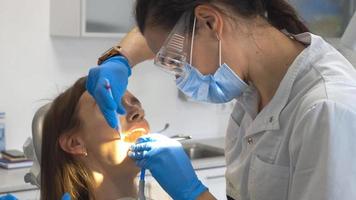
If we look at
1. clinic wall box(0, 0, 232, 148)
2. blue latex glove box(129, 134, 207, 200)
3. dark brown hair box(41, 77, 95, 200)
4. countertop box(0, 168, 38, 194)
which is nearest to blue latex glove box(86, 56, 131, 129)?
blue latex glove box(129, 134, 207, 200)

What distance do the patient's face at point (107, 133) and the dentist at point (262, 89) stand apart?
0.91 feet

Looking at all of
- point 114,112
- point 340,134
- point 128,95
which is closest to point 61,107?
point 128,95

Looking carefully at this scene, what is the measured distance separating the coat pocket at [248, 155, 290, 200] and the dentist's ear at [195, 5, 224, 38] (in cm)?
36

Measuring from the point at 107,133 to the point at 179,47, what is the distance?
589 millimetres

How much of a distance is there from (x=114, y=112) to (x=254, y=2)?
1.64 feet

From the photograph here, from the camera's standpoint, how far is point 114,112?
1.65 meters

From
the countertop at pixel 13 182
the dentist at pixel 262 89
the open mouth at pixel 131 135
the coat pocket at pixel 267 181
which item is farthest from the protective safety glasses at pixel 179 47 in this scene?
the countertop at pixel 13 182

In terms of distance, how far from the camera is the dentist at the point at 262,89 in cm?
128

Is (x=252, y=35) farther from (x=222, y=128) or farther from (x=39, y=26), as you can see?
→ (x=222, y=128)

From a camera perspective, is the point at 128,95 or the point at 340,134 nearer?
the point at 340,134

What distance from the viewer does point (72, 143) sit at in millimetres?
1973

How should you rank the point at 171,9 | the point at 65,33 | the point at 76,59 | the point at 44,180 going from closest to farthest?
the point at 171,9, the point at 44,180, the point at 65,33, the point at 76,59

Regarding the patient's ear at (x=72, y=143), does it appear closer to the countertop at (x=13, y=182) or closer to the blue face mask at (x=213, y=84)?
the blue face mask at (x=213, y=84)

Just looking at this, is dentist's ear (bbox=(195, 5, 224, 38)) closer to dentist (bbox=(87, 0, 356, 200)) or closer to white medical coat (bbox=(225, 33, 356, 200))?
dentist (bbox=(87, 0, 356, 200))
